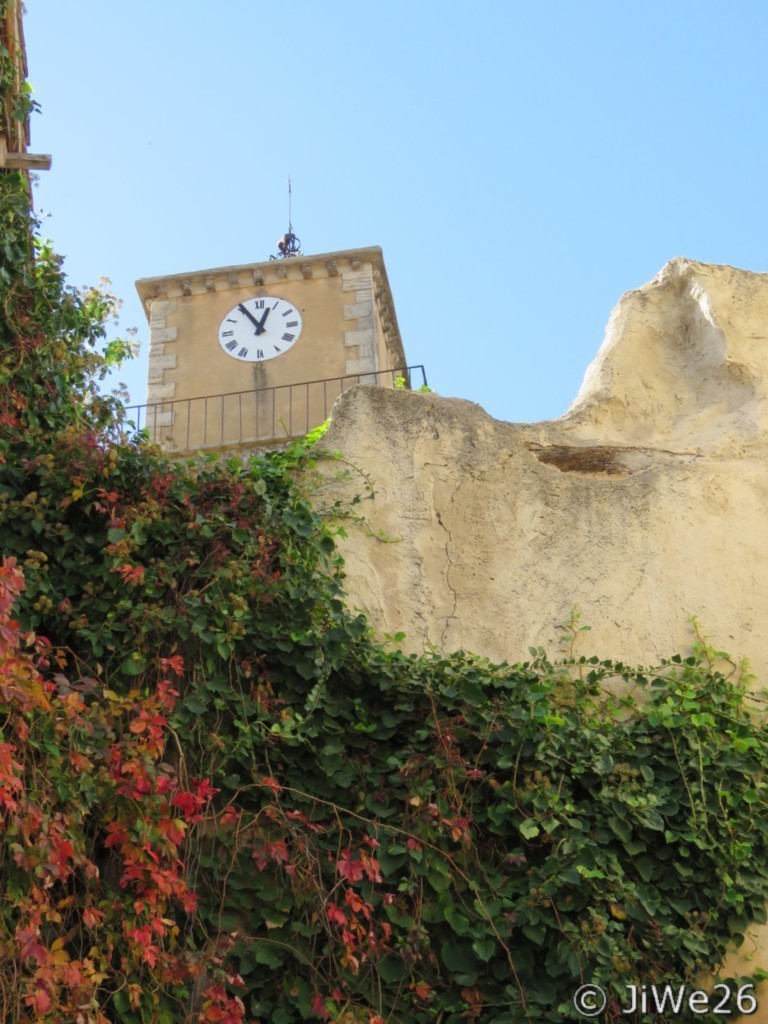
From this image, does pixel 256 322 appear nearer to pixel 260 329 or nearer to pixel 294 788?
pixel 260 329

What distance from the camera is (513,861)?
18.8 ft

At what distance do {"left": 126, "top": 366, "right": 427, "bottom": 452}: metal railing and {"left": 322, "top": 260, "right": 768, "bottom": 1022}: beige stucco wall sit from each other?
45.4 feet

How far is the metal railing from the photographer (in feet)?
70.3

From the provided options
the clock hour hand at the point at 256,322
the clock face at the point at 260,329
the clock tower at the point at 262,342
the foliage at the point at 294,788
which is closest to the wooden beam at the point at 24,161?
the foliage at the point at 294,788

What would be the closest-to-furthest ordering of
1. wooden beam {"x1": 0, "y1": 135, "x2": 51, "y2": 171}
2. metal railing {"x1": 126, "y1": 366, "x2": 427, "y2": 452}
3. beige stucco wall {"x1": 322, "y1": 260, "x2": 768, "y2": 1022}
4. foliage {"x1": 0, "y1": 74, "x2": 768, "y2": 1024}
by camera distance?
foliage {"x1": 0, "y1": 74, "x2": 768, "y2": 1024}
beige stucco wall {"x1": 322, "y1": 260, "x2": 768, "y2": 1022}
wooden beam {"x1": 0, "y1": 135, "x2": 51, "y2": 171}
metal railing {"x1": 126, "y1": 366, "x2": 427, "y2": 452}

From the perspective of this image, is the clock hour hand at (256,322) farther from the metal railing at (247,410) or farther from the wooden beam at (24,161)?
the wooden beam at (24,161)

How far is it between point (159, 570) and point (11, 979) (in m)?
1.88

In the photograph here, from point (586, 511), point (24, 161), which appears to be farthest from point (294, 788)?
point (24, 161)

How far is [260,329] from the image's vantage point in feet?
75.8

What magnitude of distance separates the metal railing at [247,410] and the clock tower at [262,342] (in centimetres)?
2

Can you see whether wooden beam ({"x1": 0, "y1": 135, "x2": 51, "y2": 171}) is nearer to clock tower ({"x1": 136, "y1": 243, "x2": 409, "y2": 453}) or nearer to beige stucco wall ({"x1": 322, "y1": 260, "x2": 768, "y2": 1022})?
beige stucco wall ({"x1": 322, "y1": 260, "x2": 768, "y2": 1022})

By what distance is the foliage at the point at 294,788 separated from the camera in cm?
533

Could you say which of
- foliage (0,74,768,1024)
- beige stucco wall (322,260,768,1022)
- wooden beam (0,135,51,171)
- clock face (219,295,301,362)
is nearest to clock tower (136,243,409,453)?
clock face (219,295,301,362)

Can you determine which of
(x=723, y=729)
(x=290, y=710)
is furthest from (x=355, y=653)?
(x=723, y=729)
